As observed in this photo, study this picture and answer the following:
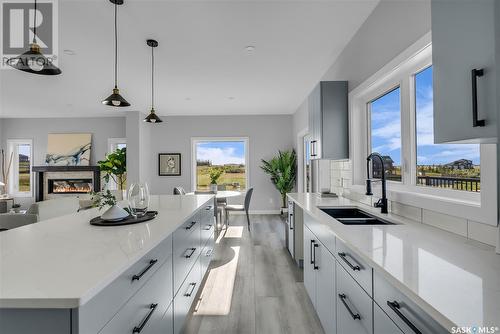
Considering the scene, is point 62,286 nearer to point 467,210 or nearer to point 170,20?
point 467,210

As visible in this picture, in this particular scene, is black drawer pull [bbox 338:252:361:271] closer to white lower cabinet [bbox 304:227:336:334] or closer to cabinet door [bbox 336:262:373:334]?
cabinet door [bbox 336:262:373:334]

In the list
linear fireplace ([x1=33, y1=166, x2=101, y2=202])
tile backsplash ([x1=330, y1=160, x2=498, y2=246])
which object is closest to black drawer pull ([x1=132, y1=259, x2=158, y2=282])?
tile backsplash ([x1=330, y1=160, x2=498, y2=246])

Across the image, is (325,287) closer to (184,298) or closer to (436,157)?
(184,298)

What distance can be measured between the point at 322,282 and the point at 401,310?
1034mm

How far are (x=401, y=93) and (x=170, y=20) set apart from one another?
2.28m

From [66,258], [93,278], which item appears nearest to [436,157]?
[93,278]

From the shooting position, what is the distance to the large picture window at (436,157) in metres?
1.39

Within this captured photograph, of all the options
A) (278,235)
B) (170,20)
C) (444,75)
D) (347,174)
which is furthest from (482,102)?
(278,235)

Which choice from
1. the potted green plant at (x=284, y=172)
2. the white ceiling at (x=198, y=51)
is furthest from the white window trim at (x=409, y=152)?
the potted green plant at (x=284, y=172)

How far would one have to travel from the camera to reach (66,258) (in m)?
0.94

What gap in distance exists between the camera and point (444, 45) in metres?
1.02

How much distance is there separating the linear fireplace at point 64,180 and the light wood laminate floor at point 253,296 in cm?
494

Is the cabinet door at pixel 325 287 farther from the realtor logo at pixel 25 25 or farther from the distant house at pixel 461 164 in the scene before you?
the realtor logo at pixel 25 25

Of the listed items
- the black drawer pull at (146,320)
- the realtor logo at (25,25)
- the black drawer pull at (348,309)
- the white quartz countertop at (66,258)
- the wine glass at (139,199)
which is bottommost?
the black drawer pull at (348,309)
